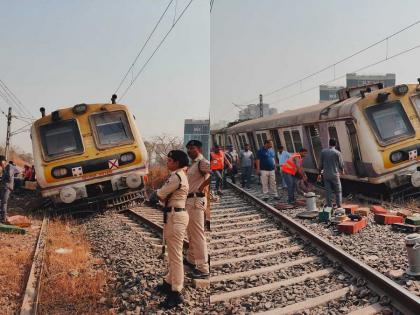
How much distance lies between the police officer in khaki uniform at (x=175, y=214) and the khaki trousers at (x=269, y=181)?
5.19m

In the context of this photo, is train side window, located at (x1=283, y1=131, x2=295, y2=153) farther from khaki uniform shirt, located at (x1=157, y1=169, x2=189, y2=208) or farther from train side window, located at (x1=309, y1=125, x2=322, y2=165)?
khaki uniform shirt, located at (x1=157, y1=169, x2=189, y2=208)

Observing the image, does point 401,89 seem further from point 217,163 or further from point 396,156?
point 217,163

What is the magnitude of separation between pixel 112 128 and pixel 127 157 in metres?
0.65

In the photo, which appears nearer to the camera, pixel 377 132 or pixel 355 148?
pixel 377 132

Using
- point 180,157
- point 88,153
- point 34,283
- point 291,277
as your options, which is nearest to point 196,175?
point 180,157

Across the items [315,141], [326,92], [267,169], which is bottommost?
[267,169]

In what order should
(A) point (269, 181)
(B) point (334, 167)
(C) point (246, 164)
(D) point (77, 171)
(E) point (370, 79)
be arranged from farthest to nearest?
(E) point (370, 79) → (C) point (246, 164) → (A) point (269, 181) → (D) point (77, 171) → (B) point (334, 167)

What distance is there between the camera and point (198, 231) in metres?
3.50

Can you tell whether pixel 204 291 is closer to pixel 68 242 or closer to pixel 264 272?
pixel 264 272

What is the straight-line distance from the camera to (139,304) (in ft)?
10.5

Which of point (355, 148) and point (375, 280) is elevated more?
point (355, 148)

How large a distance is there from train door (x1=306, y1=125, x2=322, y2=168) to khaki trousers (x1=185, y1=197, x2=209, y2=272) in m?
4.87

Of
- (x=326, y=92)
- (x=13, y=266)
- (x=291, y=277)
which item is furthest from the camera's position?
(x=326, y=92)

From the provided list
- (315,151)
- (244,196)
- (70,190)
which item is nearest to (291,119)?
(315,151)
